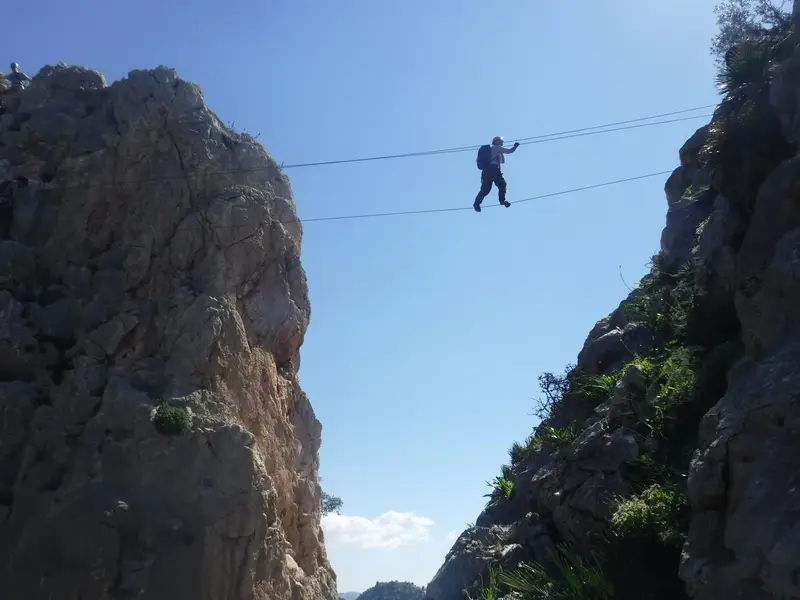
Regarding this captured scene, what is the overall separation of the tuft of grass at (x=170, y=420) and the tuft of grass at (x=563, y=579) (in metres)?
8.25

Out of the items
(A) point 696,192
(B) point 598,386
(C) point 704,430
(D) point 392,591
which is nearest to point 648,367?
(B) point 598,386

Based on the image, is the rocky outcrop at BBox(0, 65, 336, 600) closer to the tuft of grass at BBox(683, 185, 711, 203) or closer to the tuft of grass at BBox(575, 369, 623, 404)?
the tuft of grass at BBox(575, 369, 623, 404)

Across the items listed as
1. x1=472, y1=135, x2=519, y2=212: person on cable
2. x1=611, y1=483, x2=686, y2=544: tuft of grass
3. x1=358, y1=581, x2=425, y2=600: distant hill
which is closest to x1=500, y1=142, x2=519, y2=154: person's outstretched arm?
x1=472, y1=135, x2=519, y2=212: person on cable

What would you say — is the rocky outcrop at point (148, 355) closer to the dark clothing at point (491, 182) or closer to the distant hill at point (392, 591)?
the dark clothing at point (491, 182)

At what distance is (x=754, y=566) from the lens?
7535 mm

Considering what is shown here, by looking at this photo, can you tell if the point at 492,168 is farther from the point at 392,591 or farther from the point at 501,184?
the point at 392,591

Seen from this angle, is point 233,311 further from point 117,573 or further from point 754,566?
point 754,566

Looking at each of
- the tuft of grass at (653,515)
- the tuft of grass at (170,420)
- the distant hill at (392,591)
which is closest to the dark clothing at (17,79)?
the tuft of grass at (170,420)

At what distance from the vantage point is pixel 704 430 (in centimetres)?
940

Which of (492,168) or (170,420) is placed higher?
(492,168)

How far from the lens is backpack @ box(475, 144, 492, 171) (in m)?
16.5

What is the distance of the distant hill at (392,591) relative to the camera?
255 feet

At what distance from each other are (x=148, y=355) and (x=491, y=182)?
9.62 m

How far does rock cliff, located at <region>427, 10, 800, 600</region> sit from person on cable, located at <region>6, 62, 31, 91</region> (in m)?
20.8
